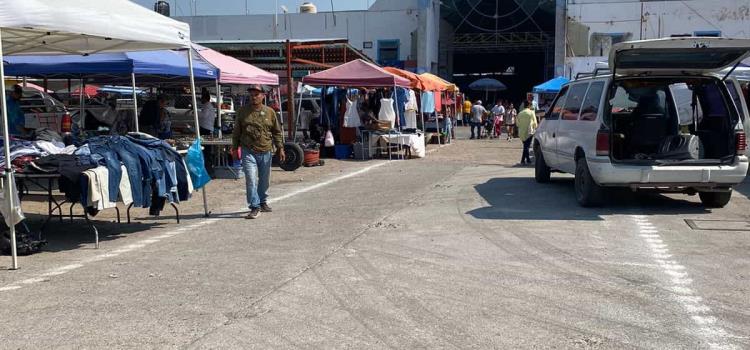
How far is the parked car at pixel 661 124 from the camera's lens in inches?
345

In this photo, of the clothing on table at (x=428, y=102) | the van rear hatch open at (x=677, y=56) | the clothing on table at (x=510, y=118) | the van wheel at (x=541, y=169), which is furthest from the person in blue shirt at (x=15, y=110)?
the clothing on table at (x=510, y=118)

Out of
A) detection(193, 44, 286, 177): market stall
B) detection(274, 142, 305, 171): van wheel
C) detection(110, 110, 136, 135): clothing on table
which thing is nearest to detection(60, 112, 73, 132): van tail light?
detection(110, 110, 136, 135): clothing on table

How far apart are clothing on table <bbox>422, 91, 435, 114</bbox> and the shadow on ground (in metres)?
10.2

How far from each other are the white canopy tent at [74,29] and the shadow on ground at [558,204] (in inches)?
162

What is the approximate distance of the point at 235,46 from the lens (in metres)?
19.5

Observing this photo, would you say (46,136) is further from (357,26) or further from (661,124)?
(357,26)

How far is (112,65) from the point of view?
12.1 metres

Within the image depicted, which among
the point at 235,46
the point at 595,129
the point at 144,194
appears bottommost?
the point at 144,194

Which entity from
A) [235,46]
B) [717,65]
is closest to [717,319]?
[717,65]

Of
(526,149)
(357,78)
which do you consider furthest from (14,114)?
(526,149)

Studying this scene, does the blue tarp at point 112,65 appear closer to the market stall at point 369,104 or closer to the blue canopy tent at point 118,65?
the blue canopy tent at point 118,65

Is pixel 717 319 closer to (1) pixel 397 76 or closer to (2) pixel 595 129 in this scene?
(2) pixel 595 129

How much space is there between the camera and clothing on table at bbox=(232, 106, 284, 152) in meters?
9.02

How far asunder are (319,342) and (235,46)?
52.9ft
